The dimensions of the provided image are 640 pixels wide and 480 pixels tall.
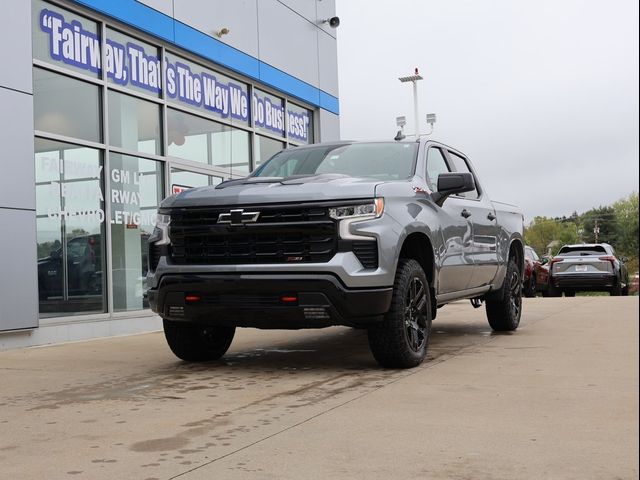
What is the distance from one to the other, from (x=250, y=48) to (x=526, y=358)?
29.4 ft

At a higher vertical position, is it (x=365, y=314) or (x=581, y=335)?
(x=365, y=314)

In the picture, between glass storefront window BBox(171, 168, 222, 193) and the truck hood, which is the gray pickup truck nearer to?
the truck hood

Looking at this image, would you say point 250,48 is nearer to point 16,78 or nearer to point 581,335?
point 16,78

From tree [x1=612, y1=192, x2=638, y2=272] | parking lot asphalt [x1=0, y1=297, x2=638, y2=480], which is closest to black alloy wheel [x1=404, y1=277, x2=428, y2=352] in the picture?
parking lot asphalt [x1=0, y1=297, x2=638, y2=480]

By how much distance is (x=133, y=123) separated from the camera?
35.0 feet

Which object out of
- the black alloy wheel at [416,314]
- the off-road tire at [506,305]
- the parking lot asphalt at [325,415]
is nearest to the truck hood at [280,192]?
the black alloy wheel at [416,314]

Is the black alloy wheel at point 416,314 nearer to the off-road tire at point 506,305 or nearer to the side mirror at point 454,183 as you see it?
the side mirror at point 454,183

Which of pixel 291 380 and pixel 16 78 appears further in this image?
pixel 16 78

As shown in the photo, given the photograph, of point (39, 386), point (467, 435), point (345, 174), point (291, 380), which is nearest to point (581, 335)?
point (345, 174)

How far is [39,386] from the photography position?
5527 millimetres

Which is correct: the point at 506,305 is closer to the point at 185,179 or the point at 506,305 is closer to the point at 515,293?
the point at 515,293

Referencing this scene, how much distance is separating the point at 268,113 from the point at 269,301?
9589 mm

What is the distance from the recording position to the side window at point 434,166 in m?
6.73

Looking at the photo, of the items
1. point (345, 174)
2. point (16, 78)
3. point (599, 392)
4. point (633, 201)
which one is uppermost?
point (16, 78)
